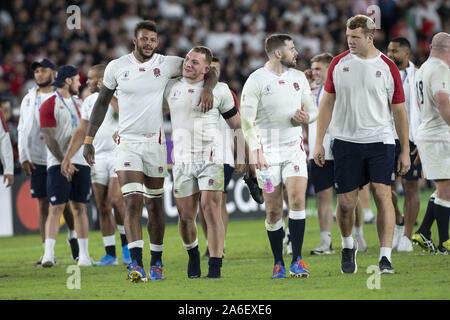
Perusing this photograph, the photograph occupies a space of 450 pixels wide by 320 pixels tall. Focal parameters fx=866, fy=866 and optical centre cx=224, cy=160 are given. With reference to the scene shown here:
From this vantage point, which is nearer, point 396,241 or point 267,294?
point 267,294

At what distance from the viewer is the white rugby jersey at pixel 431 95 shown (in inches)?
395

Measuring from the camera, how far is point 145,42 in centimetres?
879

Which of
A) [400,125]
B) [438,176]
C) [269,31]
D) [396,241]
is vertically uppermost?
[269,31]

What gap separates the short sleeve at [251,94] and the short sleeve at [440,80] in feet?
8.04

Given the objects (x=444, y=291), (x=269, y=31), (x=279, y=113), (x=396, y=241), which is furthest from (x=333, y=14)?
(x=444, y=291)

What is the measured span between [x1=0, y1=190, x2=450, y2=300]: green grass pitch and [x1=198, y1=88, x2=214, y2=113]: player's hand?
5.63 feet

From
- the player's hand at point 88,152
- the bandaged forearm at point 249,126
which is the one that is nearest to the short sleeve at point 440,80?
the bandaged forearm at point 249,126

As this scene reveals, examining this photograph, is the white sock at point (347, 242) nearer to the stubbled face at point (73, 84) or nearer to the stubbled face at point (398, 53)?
the stubbled face at point (398, 53)

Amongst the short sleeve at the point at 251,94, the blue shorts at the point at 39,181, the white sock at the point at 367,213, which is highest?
the short sleeve at the point at 251,94

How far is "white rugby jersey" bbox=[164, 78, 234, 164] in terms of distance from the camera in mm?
8781

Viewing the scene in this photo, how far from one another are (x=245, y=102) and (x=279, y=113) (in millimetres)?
363

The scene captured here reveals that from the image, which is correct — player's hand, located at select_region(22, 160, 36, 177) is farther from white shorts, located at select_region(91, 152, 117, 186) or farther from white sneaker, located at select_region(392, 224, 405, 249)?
white sneaker, located at select_region(392, 224, 405, 249)
